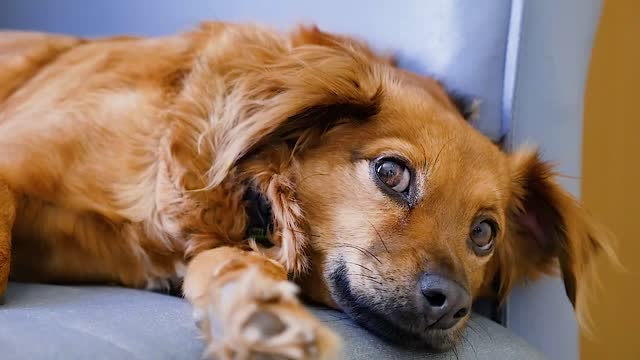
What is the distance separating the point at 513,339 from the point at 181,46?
0.79m

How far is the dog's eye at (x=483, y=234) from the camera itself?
128 cm

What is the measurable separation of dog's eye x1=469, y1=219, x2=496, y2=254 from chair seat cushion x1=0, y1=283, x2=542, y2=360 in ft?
0.44

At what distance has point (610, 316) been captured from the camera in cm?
216

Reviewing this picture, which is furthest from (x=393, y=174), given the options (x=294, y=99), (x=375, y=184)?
(x=294, y=99)

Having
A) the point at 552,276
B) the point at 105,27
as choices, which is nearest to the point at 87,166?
the point at 552,276

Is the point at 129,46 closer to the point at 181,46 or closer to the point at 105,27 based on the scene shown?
the point at 181,46

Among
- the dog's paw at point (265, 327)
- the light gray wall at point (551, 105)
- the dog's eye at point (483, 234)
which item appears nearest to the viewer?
the dog's paw at point (265, 327)

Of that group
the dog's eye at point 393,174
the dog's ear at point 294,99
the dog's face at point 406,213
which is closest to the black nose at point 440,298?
the dog's face at point 406,213

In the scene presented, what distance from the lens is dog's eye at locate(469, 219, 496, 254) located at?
4.20ft

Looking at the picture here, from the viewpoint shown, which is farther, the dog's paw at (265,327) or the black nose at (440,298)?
the black nose at (440,298)

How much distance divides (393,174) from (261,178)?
0.22 m

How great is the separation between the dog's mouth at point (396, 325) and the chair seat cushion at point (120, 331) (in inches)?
0.5

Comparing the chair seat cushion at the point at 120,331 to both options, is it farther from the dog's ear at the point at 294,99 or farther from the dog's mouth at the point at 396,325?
the dog's ear at the point at 294,99

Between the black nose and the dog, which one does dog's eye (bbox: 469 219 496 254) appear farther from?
the black nose
